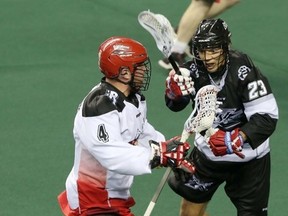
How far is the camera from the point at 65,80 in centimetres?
886

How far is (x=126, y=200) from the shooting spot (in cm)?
530

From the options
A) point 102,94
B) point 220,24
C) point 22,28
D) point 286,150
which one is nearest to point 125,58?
point 102,94

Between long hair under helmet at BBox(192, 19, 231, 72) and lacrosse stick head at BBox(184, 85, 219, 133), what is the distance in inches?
9.3

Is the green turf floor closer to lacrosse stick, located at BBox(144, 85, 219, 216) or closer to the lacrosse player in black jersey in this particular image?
the lacrosse player in black jersey

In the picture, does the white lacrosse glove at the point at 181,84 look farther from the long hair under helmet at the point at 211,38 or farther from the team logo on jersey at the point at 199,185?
the team logo on jersey at the point at 199,185

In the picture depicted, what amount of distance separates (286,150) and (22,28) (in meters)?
3.91

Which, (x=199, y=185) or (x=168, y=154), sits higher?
(x=168, y=154)

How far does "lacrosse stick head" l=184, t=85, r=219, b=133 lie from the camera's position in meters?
5.27

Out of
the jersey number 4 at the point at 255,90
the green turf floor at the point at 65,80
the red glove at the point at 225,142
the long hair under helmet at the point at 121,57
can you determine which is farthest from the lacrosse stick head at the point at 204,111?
the green turf floor at the point at 65,80

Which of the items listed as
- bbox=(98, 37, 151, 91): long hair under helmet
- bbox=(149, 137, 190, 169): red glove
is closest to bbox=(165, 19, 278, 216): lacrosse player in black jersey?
bbox=(149, 137, 190, 169): red glove

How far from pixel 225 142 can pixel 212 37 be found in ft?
1.99

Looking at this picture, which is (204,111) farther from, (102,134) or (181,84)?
(102,134)

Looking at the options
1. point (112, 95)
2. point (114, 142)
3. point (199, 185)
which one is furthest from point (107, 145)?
point (199, 185)

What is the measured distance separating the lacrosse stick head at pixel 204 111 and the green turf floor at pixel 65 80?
1.42m
